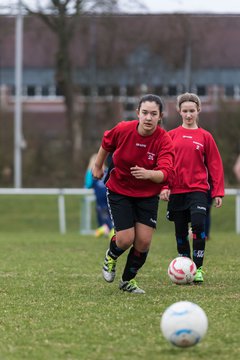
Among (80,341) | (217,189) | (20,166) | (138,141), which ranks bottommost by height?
(20,166)

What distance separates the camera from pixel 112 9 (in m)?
33.4

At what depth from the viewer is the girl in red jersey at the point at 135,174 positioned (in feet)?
26.5

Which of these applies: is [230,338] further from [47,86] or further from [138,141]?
[47,86]

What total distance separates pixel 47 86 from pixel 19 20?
2197cm

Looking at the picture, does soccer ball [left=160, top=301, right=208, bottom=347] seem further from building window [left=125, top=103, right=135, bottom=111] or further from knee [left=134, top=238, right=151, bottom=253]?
building window [left=125, top=103, right=135, bottom=111]

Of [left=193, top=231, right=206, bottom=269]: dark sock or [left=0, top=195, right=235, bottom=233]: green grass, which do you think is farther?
[left=0, top=195, right=235, bottom=233]: green grass

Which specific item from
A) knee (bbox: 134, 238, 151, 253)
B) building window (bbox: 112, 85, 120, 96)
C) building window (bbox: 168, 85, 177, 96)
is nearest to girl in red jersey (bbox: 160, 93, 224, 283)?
knee (bbox: 134, 238, 151, 253)

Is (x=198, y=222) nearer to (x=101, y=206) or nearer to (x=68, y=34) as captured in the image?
(x=101, y=206)

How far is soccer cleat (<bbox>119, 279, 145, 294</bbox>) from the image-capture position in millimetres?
8312

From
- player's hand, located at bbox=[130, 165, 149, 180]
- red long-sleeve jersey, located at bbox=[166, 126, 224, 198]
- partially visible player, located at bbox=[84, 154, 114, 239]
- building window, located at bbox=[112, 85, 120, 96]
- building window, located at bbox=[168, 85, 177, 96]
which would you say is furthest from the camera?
building window, located at bbox=[168, 85, 177, 96]

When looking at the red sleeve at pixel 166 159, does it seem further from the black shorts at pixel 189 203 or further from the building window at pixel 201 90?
the building window at pixel 201 90

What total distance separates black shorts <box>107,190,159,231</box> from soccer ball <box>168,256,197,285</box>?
479mm

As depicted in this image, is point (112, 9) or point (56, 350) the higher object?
point (112, 9)

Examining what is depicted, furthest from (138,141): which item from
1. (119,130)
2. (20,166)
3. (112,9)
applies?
(112,9)
